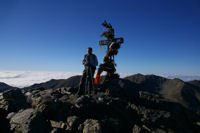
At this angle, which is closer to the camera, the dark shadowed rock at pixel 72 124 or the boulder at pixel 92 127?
the boulder at pixel 92 127

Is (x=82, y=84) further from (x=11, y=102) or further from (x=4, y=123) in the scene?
(x=4, y=123)

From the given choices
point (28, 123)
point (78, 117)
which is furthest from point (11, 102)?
point (78, 117)

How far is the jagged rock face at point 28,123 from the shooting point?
6238 millimetres

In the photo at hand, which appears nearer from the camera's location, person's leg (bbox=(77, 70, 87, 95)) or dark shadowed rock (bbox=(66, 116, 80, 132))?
dark shadowed rock (bbox=(66, 116, 80, 132))

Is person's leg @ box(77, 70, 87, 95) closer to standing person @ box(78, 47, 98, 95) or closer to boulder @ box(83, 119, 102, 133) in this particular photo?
standing person @ box(78, 47, 98, 95)

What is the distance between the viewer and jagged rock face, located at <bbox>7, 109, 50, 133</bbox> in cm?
624

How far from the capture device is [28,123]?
646 cm

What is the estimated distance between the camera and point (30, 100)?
10.3 m

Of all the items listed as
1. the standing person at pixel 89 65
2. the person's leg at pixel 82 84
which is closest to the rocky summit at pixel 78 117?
the standing person at pixel 89 65

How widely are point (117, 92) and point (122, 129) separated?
295 inches

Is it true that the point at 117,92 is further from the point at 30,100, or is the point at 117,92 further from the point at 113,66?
the point at 30,100

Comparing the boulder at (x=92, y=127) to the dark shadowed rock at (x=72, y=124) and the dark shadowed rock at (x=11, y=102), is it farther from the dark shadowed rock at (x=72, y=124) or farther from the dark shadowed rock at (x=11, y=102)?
the dark shadowed rock at (x=11, y=102)

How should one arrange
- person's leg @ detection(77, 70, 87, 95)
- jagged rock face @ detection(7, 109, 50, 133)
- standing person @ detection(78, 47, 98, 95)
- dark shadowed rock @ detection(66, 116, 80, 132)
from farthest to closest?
1. person's leg @ detection(77, 70, 87, 95)
2. standing person @ detection(78, 47, 98, 95)
3. dark shadowed rock @ detection(66, 116, 80, 132)
4. jagged rock face @ detection(7, 109, 50, 133)

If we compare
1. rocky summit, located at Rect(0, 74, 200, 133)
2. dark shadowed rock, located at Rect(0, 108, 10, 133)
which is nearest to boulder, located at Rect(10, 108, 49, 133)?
rocky summit, located at Rect(0, 74, 200, 133)
